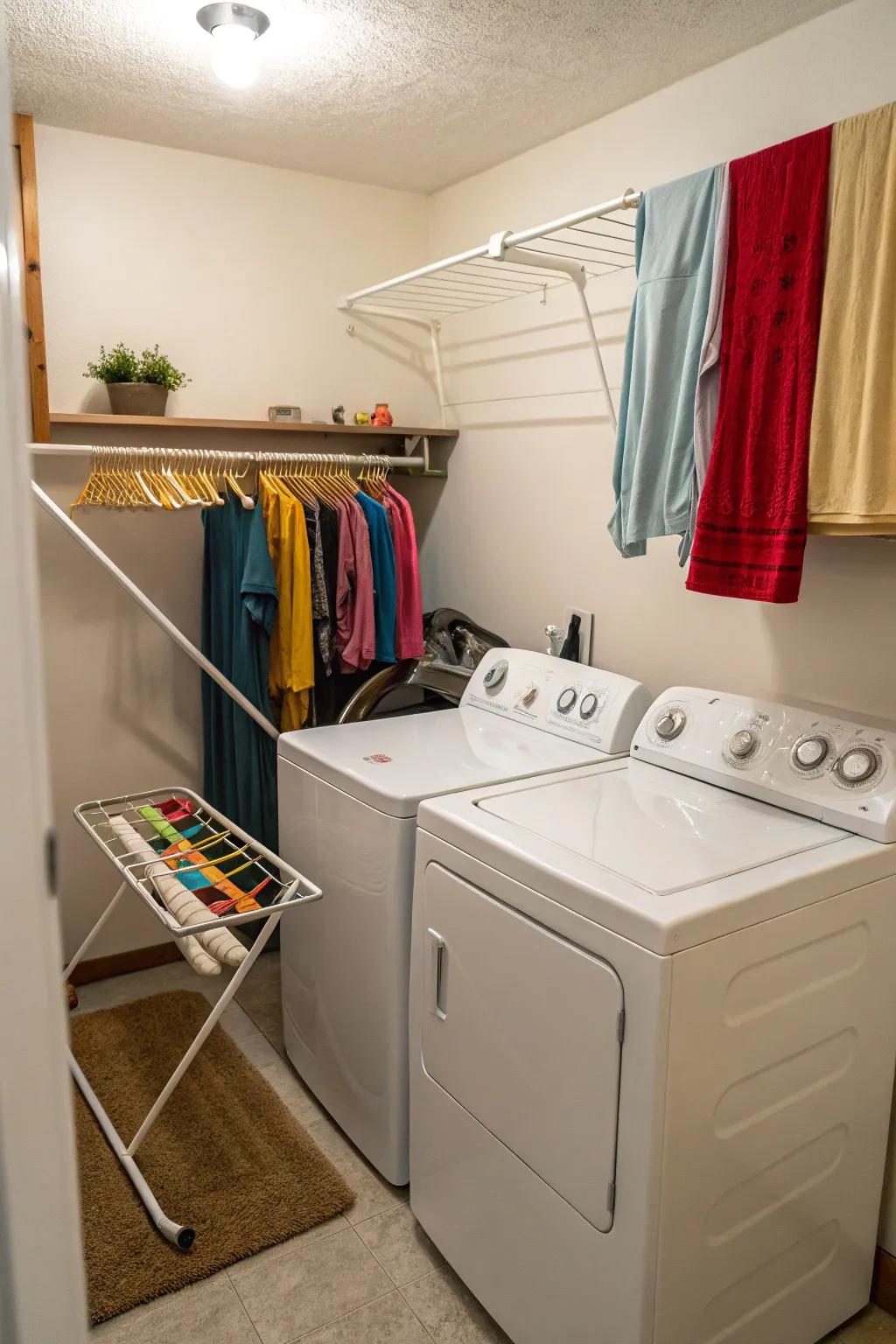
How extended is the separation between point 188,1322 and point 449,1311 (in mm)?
482

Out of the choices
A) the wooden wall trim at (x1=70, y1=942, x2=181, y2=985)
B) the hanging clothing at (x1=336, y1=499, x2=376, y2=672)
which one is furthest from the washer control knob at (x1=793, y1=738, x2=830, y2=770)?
the wooden wall trim at (x1=70, y1=942, x2=181, y2=985)

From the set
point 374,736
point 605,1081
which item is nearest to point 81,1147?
point 374,736

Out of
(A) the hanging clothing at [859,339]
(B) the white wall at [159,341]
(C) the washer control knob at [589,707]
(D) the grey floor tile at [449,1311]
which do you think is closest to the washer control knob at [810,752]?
(A) the hanging clothing at [859,339]

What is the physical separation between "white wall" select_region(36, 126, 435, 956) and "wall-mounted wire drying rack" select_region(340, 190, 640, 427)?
0.18m

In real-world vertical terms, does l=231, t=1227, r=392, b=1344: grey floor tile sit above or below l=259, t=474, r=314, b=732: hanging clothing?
below

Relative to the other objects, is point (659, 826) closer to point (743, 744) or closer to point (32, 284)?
point (743, 744)

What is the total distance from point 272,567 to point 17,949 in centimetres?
193

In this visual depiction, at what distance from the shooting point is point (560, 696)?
2.33 metres

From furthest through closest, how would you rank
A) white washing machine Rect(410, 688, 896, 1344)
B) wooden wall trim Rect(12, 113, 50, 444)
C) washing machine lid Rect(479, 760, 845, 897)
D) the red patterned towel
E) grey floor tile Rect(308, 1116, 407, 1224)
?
wooden wall trim Rect(12, 113, 50, 444)
grey floor tile Rect(308, 1116, 407, 1224)
the red patterned towel
washing machine lid Rect(479, 760, 845, 897)
white washing machine Rect(410, 688, 896, 1344)

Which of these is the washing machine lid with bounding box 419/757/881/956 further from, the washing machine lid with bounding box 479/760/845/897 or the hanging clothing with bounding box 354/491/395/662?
the hanging clothing with bounding box 354/491/395/662

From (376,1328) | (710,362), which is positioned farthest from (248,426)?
(376,1328)

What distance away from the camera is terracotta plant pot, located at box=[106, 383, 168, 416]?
2533 millimetres

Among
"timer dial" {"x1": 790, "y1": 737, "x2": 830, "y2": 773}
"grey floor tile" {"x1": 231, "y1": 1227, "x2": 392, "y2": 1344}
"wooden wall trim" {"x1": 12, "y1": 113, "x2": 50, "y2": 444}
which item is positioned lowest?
"grey floor tile" {"x1": 231, "y1": 1227, "x2": 392, "y2": 1344}

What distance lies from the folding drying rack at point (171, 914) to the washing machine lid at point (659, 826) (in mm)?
459
